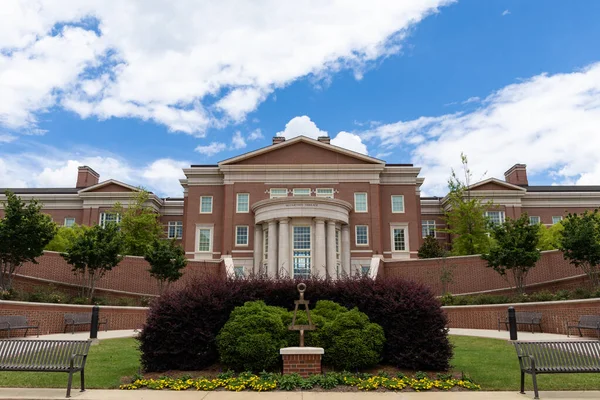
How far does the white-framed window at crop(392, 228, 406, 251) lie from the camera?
41.4 meters

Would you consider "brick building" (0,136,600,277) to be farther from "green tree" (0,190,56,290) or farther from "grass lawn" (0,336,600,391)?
"grass lawn" (0,336,600,391)

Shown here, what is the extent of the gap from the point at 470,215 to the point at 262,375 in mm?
31893

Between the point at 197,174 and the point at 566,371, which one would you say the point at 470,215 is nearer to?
the point at 197,174

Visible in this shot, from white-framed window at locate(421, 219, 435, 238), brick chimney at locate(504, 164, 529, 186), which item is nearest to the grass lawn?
white-framed window at locate(421, 219, 435, 238)

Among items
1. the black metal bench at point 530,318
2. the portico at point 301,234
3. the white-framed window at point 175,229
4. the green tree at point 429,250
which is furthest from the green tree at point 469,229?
the white-framed window at point 175,229

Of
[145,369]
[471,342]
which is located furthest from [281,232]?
[145,369]

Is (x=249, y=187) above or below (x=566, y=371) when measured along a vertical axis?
above

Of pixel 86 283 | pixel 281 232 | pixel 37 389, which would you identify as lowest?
pixel 37 389

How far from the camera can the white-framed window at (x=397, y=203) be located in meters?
42.1

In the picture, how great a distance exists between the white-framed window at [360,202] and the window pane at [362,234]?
1473mm

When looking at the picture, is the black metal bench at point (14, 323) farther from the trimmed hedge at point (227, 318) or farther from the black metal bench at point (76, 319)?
the trimmed hedge at point (227, 318)

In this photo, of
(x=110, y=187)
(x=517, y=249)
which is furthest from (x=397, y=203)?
(x=110, y=187)

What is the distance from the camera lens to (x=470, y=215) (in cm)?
3828

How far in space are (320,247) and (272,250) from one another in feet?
11.6
